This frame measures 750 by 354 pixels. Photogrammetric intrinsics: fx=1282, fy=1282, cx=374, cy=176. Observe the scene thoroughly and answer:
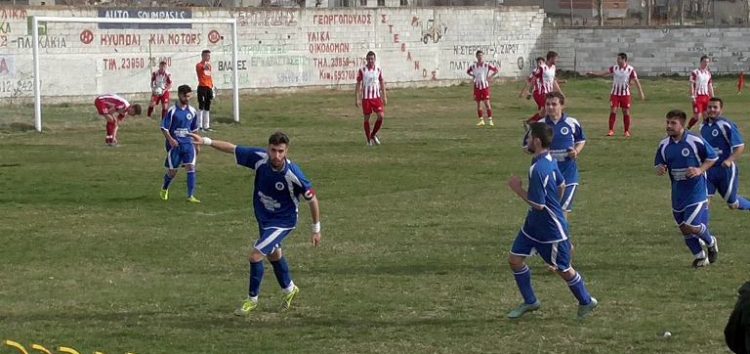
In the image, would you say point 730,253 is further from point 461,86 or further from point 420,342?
point 461,86

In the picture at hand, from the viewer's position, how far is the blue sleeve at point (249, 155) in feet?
40.6

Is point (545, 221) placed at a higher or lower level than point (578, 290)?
higher

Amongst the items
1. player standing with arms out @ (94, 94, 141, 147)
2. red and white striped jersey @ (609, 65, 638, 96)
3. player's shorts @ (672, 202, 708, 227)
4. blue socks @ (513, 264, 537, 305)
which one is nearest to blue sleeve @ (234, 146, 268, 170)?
blue socks @ (513, 264, 537, 305)

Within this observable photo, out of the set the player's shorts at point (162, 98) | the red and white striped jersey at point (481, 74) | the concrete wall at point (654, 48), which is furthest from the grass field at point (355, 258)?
the concrete wall at point (654, 48)

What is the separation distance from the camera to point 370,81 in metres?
31.3

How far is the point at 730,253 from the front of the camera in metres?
15.9

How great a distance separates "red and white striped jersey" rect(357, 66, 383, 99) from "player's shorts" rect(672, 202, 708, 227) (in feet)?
55.8

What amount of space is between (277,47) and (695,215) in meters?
33.1

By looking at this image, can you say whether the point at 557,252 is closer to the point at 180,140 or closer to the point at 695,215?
the point at 695,215

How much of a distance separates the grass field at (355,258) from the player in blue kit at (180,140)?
46 cm

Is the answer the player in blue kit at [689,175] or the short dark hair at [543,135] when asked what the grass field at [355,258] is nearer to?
the player in blue kit at [689,175]

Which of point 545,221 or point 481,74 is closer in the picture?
point 545,221

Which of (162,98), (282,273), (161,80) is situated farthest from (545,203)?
(162,98)

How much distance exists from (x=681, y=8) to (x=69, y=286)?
4928cm
